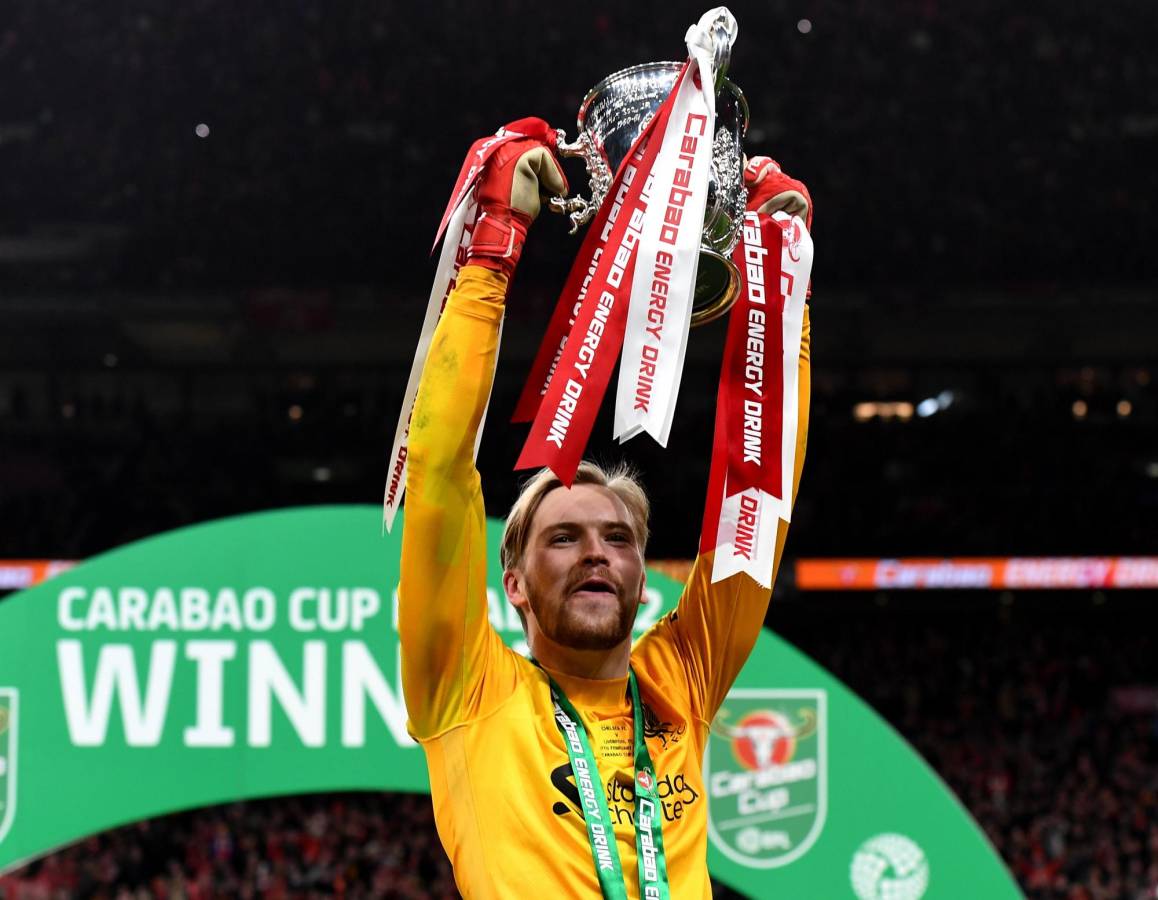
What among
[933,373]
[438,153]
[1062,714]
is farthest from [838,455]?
[438,153]

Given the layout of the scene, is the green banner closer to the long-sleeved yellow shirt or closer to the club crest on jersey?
the club crest on jersey

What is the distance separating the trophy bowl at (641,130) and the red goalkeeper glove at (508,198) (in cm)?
14

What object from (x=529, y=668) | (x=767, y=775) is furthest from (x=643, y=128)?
(x=767, y=775)

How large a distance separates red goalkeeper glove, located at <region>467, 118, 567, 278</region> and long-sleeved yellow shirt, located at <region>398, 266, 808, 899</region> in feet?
0.12

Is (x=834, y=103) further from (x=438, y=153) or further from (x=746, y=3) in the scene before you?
(x=438, y=153)

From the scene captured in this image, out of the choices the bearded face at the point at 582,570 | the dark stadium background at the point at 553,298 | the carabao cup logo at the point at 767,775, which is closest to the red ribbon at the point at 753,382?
the bearded face at the point at 582,570

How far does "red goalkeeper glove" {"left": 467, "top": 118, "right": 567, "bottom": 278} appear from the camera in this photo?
84.0 inches

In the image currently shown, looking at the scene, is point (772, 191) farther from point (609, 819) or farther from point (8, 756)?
point (8, 756)

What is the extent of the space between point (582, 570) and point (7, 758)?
5674 mm

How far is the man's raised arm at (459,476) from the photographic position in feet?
6.80

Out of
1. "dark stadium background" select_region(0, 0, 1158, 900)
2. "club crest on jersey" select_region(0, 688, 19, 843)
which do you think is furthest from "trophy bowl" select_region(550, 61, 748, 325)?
"dark stadium background" select_region(0, 0, 1158, 900)

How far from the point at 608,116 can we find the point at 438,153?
8.92m

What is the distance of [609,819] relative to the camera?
6.87 feet

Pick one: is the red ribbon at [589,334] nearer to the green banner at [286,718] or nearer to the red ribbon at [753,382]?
the red ribbon at [753,382]
